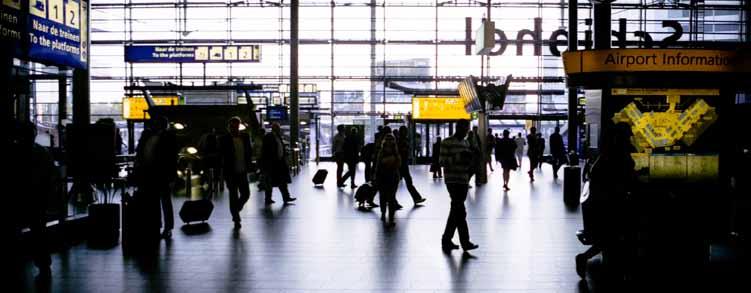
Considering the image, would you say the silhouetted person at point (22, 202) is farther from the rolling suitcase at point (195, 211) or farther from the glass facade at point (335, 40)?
the glass facade at point (335, 40)

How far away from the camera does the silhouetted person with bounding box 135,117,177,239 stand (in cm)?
932

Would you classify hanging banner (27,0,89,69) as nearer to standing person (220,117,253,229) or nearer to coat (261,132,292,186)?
standing person (220,117,253,229)

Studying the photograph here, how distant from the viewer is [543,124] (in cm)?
3650

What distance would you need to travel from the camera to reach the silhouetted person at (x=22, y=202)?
715 centimetres

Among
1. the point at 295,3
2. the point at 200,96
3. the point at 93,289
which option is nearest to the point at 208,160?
the point at 93,289

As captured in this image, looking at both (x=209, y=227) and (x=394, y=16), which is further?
(x=394, y=16)

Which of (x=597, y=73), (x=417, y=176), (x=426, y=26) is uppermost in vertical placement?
(x=426, y=26)

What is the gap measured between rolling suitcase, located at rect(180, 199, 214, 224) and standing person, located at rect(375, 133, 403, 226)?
2.53 metres

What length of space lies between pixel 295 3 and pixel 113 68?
10309mm

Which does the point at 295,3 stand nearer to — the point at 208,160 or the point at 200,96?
the point at 200,96

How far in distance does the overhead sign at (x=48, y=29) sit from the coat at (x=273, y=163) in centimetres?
408

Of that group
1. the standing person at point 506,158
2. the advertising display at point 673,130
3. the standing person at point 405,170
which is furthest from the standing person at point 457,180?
the standing person at point 506,158

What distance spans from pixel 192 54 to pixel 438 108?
31.2 ft

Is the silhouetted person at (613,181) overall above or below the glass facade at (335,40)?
below
